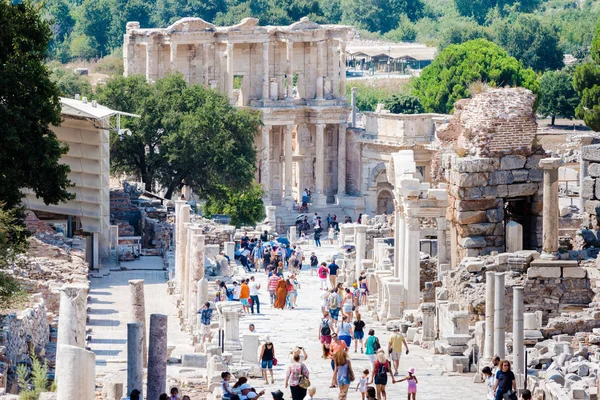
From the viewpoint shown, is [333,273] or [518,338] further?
[333,273]

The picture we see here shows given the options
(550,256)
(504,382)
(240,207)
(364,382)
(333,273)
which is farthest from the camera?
(240,207)

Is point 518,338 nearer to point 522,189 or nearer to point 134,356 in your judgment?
point 134,356

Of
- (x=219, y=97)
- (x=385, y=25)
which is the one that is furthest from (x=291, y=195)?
(x=385, y=25)

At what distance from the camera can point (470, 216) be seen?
4188cm

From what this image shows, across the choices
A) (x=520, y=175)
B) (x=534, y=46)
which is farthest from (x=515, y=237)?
(x=534, y=46)

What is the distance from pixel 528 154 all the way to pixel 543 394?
13071 millimetres

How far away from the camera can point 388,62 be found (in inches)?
5221

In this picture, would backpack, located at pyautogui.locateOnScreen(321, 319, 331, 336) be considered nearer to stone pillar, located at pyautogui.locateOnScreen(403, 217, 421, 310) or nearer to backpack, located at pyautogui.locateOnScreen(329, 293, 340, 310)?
backpack, located at pyautogui.locateOnScreen(329, 293, 340, 310)

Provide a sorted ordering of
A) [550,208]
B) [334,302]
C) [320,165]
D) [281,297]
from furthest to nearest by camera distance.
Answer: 1. [320,165]
2. [281,297]
3. [334,302]
4. [550,208]

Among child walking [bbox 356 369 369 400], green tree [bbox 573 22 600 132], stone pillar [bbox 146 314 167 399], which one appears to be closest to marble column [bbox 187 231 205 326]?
child walking [bbox 356 369 369 400]

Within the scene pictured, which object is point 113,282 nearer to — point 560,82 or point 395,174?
point 395,174

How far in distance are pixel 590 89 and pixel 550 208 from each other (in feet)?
160

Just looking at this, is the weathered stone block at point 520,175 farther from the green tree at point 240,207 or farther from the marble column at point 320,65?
the marble column at point 320,65

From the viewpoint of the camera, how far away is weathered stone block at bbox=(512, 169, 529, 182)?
42.1 m
